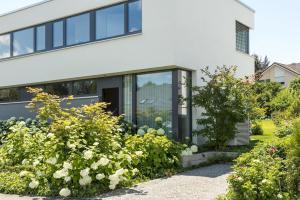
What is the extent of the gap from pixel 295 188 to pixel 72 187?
4352 millimetres

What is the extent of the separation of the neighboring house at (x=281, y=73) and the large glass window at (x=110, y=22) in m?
40.2

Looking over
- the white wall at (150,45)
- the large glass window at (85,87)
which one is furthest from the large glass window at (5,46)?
the large glass window at (85,87)

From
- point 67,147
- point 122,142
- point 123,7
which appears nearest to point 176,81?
point 123,7

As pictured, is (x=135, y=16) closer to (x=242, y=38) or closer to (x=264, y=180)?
(x=242, y=38)

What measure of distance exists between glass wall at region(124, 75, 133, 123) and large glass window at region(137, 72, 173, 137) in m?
0.37

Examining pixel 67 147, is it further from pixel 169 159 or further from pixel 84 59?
pixel 84 59

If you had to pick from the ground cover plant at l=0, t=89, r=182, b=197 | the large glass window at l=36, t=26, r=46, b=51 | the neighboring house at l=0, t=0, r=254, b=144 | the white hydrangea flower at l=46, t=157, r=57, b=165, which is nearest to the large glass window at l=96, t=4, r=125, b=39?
the neighboring house at l=0, t=0, r=254, b=144

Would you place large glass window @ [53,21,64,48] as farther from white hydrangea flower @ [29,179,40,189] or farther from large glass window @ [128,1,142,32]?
white hydrangea flower @ [29,179,40,189]

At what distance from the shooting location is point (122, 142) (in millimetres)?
11078

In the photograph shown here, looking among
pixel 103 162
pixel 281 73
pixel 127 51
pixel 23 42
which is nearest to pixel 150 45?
pixel 127 51

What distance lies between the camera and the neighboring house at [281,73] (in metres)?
53.8

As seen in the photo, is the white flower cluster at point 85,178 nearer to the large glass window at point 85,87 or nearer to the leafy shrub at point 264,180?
the leafy shrub at point 264,180

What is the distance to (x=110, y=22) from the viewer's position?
1681 cm

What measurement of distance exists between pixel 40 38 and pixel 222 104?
1014cm
